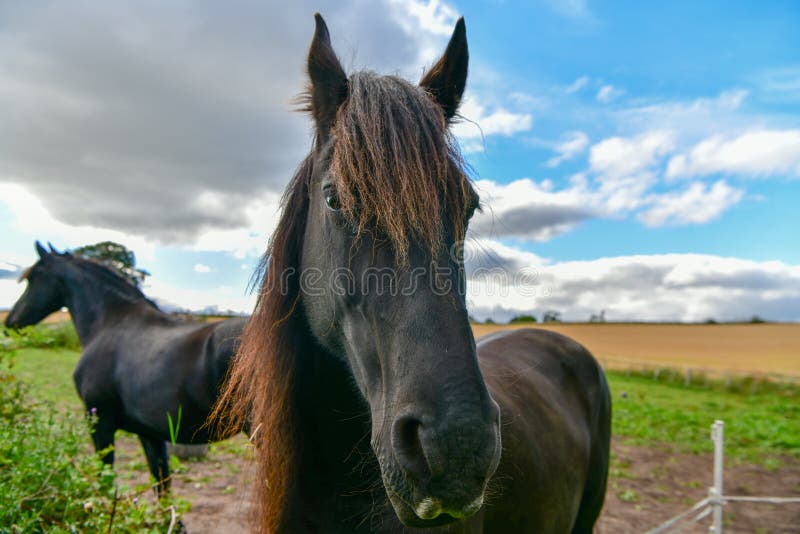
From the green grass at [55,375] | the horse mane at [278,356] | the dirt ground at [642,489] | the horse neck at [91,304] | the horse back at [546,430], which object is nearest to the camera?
the horse mane at [278,356]

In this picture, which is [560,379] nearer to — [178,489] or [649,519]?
[649,519]

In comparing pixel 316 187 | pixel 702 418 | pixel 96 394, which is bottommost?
pixel 702 418

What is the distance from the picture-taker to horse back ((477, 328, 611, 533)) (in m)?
2.37

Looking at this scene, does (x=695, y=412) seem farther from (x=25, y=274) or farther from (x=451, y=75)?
(x=25, y=274)

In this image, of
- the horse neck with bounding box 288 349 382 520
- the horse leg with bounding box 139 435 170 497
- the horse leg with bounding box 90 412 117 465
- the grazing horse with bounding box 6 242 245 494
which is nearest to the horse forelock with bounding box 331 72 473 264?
the horse neck with bounding box 288 349 382 520

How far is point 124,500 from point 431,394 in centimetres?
191

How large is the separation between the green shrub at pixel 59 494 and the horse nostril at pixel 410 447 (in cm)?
145

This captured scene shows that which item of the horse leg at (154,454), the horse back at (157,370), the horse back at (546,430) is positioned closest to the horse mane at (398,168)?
the horse back at (546,430)

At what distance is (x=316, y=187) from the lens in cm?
195

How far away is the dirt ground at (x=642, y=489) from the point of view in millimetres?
5922

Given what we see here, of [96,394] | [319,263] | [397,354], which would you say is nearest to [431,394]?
[397,354]

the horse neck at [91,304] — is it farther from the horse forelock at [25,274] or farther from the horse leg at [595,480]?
the horse leg at [595,480]

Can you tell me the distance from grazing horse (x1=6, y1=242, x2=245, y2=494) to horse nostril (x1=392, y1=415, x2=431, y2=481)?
11.3 feet

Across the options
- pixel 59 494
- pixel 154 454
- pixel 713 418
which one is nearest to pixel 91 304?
pixel 154 454
